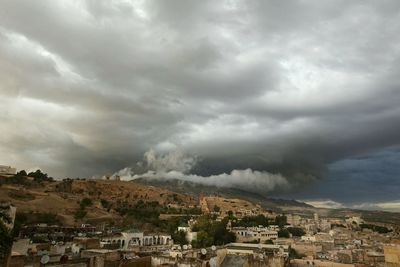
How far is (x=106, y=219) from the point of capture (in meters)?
95.0

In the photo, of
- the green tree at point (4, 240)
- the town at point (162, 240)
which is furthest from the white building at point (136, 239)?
the green tree at point (4, 240)

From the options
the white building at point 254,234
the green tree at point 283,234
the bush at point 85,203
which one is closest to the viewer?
the white building at point 254,234

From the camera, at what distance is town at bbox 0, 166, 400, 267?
95.1 feet

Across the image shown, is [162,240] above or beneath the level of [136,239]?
beneath

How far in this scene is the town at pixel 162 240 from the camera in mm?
29000

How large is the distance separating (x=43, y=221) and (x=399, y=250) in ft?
233

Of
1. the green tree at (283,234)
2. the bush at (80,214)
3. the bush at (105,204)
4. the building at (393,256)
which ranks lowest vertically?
the green tree at (283,234)

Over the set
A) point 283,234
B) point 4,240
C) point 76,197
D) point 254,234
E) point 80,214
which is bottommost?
point 283,234

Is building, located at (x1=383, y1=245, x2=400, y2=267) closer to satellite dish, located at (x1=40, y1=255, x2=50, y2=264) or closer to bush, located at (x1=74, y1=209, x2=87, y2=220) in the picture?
satellite dish, located at (x1=40, y1=255, x2=50, y2=264)

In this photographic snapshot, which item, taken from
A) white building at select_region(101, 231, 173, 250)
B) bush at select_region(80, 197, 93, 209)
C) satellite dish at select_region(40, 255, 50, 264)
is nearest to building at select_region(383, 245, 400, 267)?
satellite dish at select_region(40, 255, 50, 264)

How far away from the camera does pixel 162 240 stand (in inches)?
2800

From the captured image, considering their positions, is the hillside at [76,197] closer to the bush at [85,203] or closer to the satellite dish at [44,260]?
the bush at [85,203]

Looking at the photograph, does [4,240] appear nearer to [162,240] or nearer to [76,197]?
[162,240]

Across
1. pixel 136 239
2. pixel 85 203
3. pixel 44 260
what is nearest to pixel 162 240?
pixel 136 239
